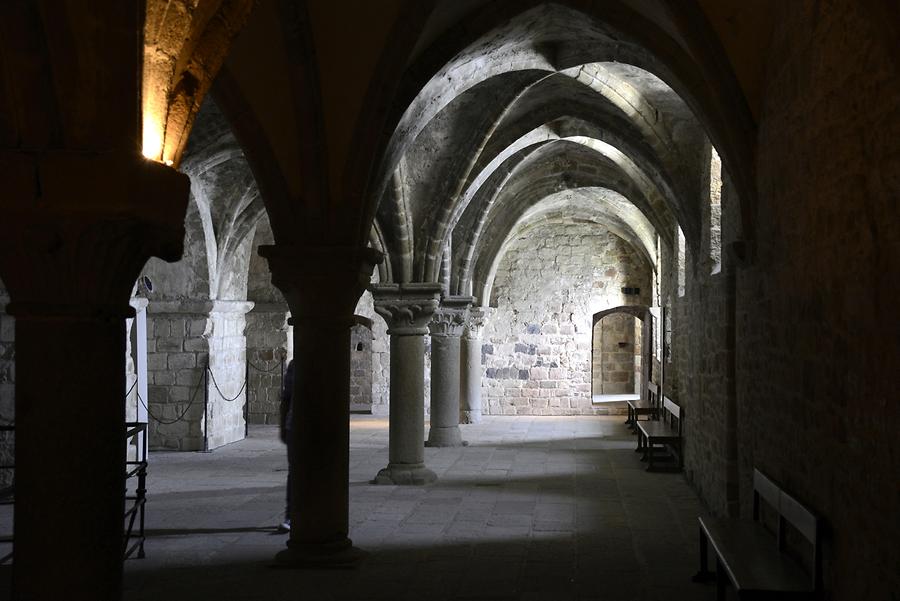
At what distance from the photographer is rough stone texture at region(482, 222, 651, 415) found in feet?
61.7

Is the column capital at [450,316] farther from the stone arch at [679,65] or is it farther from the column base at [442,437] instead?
the stone arch at [679,65]

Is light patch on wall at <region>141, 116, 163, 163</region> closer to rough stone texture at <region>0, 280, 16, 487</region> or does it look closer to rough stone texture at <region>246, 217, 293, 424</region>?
rough stone texture at <region>0, 280, 16, 487</region>

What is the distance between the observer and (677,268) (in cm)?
1159

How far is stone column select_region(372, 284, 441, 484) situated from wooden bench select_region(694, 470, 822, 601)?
14.2ft

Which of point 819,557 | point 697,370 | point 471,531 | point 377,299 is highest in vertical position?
point 377,299

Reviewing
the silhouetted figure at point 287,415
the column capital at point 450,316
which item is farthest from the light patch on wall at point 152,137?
the column capital at point 450,316

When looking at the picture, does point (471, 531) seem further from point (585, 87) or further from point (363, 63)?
point (585, 87)

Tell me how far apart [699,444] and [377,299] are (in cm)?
350

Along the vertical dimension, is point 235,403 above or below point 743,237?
below

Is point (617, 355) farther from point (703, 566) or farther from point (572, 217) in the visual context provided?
point (703, 566)

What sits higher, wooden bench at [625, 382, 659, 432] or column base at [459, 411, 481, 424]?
wooden bench at [625, 382, 659, 432]

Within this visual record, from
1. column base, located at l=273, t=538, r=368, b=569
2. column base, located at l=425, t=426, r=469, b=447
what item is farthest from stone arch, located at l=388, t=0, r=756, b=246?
column base, located at l=425, t=426, r=469, b=447

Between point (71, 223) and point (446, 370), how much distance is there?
9303 mm

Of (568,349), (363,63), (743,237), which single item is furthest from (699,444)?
(568,349)
